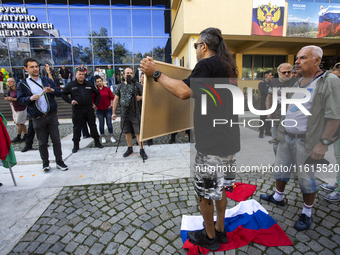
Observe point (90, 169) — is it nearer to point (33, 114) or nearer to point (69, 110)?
point (33, 114)

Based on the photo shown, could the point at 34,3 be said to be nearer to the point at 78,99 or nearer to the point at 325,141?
the point at 78,99

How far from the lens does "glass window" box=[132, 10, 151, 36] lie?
15.2 meters

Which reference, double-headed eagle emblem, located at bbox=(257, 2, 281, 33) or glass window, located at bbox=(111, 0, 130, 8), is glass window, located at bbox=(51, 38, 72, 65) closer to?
glass window, located at bbox=(111, 0, 130, 8)

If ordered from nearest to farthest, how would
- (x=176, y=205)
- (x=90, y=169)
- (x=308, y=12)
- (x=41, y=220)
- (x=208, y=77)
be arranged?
1. (x=208, y=77)
2. (x=41, y=220)
3. (x=176, y=205)
4. (x=90, y=169)
5. (x=308, y=12)

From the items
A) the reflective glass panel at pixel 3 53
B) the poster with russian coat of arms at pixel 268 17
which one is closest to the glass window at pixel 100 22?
the reflective glass panel at pixel 3 53

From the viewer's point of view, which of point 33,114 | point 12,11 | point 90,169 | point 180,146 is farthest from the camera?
point 12,11

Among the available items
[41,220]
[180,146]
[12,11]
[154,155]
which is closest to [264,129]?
[180,146]

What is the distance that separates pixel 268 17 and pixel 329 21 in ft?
12.6

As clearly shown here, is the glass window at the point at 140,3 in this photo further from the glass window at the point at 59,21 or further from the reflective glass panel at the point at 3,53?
the reflective glass panel at the point at 3,53

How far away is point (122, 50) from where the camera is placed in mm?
15383

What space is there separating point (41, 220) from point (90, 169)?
1618 mm

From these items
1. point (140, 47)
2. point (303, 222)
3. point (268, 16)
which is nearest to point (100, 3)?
point (140, 47)

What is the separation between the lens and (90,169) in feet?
13.1

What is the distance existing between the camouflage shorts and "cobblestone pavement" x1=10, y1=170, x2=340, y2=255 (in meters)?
0.68
